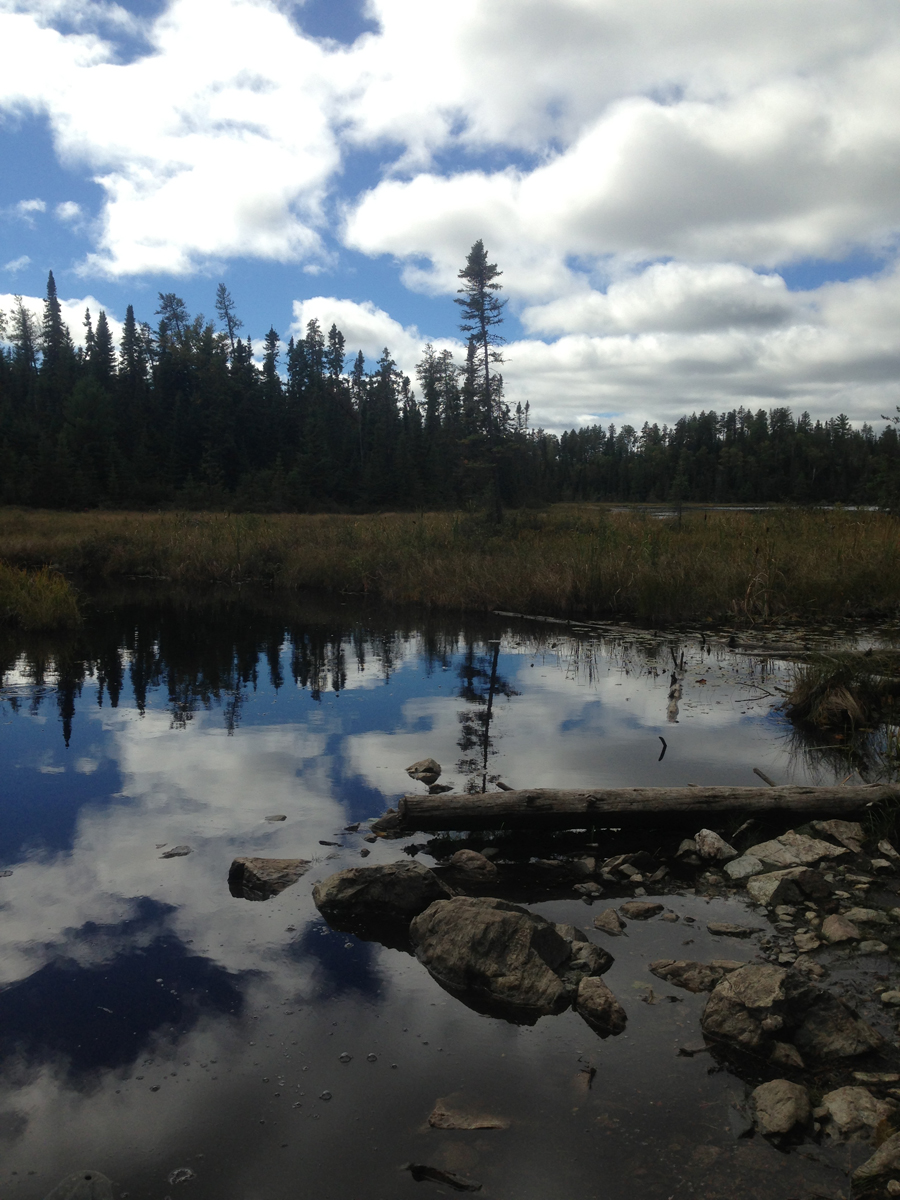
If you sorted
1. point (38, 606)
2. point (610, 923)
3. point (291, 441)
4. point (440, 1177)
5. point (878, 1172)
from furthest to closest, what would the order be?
point (291, 441) → point (38, 606) → point (610, 923) → point (440, 1177) → point (878, 1172)

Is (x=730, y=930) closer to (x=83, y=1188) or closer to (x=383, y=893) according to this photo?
(x=383, y=893)

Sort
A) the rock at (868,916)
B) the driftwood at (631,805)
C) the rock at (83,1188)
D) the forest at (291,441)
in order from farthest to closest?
1. the forest at (291,441)
2. the driftwood at (631,805)
3. the rock at (868,916)
4. the rock at (83,1188)

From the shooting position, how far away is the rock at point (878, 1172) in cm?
239

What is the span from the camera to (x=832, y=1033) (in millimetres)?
3115

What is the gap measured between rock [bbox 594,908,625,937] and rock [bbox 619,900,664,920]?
0.09 m

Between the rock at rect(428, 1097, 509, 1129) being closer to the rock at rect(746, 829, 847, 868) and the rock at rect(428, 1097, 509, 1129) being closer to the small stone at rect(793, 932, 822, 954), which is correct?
the small stone at rect(793, 932, 822, 954)

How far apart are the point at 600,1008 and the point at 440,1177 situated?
1.07m

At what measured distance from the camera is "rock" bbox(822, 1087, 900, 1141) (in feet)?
8.85

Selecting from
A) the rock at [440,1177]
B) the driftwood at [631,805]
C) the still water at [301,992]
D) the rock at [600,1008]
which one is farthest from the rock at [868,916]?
the rock at [440,1177]

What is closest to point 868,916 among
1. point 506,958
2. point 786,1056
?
point 786,1056

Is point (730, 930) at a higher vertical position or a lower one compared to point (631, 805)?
lower

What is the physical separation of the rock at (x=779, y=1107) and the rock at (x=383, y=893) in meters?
1.95

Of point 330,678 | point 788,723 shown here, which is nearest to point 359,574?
point 330,678

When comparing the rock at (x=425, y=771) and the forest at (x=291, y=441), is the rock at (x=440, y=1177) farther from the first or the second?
the forest at (x=291, y=441)
